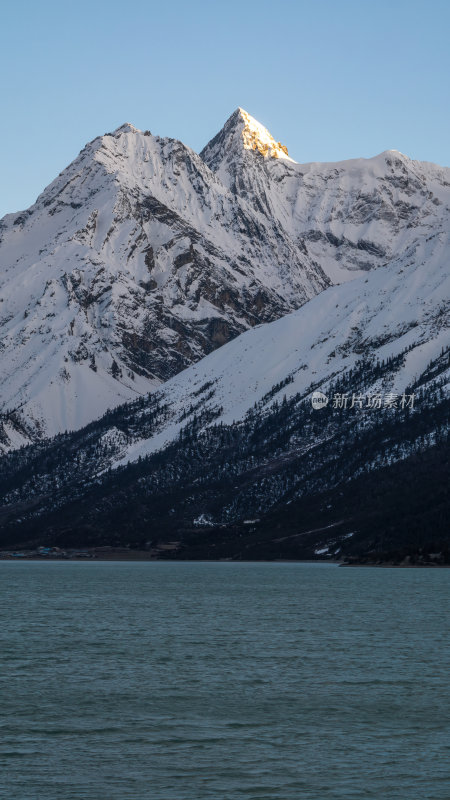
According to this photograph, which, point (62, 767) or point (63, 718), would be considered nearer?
point (62, 767)

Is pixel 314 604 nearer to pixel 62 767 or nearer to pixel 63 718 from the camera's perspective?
pixel 63 718

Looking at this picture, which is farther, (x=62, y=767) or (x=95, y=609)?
(x=95, y=609)

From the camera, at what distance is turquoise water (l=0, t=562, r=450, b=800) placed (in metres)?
61.7

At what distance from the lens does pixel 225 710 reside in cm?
8206

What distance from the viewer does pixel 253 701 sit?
86.1 meters

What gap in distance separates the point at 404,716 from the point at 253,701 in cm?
1164

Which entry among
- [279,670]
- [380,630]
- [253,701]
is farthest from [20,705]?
[380,630]

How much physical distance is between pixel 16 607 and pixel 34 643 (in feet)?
188

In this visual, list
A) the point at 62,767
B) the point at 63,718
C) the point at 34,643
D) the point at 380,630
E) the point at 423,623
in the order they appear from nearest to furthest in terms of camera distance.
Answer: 1. the point at 62,767
2. the point at 63,718
3. the point at 34,643
4. the point at 380,630
5. the point at 423,623

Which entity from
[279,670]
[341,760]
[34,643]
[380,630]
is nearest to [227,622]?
[380,630]

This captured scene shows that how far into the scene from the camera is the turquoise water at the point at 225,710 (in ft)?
202

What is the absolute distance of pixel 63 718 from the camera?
79125 mm

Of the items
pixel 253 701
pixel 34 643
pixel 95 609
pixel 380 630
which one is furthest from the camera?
pixel 95 609

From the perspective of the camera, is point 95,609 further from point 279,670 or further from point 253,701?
point 253,701
